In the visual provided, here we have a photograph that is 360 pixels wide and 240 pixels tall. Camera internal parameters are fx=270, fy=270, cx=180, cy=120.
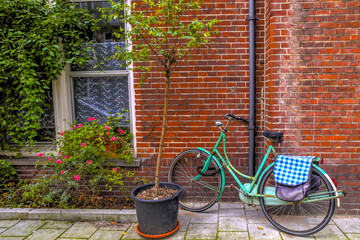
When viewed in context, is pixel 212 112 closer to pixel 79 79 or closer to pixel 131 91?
pixel 131 91

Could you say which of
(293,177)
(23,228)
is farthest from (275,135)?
(23,228)

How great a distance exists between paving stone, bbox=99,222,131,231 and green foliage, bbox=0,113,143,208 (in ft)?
1.53

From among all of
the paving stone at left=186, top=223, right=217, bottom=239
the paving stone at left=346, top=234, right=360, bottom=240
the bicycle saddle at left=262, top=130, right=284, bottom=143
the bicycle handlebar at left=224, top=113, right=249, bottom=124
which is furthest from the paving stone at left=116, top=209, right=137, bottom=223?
the paving stone at left=346, top=234, right=360, bottom=240

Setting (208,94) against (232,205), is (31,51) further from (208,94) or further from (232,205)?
(232,205)

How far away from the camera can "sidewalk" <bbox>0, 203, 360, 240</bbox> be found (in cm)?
305

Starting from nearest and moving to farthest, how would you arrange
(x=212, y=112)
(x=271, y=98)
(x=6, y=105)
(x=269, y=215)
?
(x=269, y=215), (x=271, y=98), (x=212, y=112), (x=6, y=105)

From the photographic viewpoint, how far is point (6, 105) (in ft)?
13.3

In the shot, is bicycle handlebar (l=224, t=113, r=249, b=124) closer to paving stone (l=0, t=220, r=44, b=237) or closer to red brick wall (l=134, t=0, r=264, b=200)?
red brick wall (l=134, t=0, r=264, b=200)

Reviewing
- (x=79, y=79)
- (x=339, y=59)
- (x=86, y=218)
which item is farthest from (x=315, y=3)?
(x=86, y=218)

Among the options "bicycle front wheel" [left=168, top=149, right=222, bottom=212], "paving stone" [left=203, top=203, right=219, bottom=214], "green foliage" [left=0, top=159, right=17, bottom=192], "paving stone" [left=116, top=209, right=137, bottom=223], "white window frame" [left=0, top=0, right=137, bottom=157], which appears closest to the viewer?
"paving stone" [left=116, top=209, right=137, bottom=223]

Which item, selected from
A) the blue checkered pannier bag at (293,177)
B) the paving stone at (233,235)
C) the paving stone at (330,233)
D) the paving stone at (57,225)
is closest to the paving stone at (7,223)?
the paving stone at (57,225)

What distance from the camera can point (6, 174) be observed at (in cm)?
397

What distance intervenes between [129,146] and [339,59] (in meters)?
3.05

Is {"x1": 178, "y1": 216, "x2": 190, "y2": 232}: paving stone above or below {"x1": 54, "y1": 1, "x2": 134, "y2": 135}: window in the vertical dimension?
below
